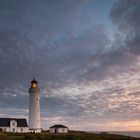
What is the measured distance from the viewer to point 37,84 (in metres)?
63.2

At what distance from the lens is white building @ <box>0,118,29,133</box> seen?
63.8 metres

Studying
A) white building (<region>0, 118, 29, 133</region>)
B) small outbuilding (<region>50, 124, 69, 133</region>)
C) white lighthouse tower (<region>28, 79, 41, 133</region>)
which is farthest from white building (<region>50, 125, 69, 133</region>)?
white lighthouse tower (<region>28, 79, 41, 133</region>)

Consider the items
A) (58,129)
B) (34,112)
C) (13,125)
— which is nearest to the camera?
(34,112)

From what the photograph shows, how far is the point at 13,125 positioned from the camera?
65.0 meters

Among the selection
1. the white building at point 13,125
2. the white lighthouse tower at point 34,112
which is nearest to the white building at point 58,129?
the white building at point 13,125

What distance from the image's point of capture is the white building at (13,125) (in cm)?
6378

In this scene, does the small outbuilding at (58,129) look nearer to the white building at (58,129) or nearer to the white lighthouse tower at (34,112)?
the white building at (58,129)

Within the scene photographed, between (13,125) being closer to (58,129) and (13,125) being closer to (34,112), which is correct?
(34,112)

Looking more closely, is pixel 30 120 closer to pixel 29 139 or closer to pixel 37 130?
pixel 37 130

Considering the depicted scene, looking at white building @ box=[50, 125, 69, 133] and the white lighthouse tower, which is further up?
the white lighthouse tower

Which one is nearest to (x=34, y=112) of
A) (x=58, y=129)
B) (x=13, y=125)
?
(x=13, y=125)

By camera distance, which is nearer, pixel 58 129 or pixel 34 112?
pixel 34 112

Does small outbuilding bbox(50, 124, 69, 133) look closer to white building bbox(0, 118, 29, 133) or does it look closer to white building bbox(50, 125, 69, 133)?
white building bbox(50, 125, 69, 133)

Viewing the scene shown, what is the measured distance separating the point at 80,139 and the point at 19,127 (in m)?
32.2
